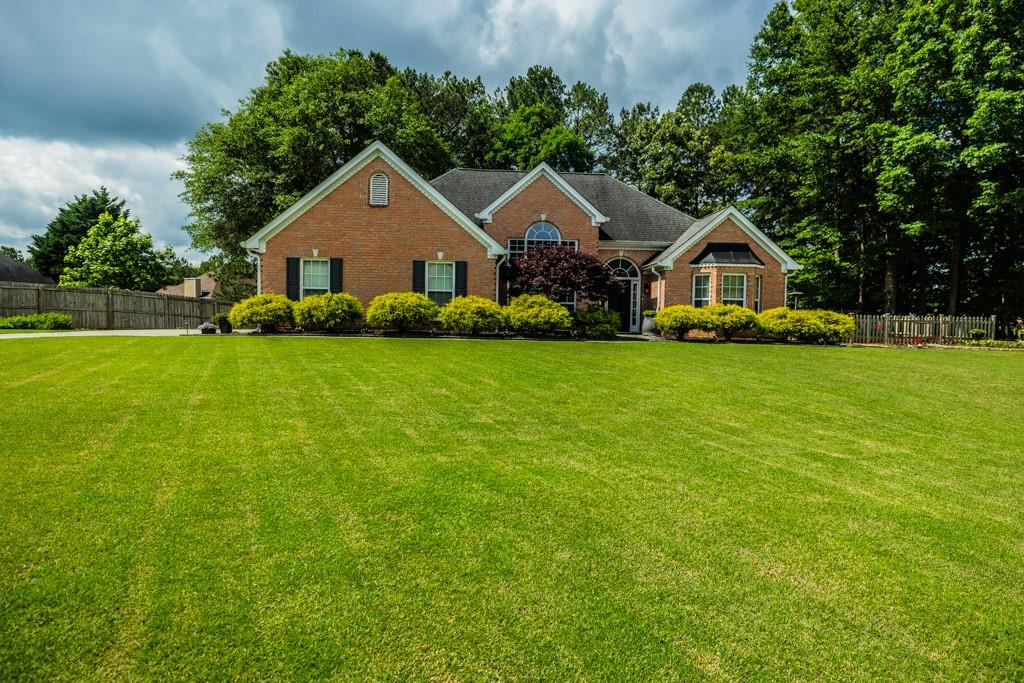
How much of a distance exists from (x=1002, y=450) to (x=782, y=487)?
317 centimetres

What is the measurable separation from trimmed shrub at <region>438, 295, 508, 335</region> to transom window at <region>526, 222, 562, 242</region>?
580cm

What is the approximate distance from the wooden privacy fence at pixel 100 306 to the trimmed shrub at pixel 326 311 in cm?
836

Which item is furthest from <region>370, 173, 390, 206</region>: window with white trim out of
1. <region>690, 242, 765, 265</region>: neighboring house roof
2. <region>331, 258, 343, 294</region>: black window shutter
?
<region>690, 242, 765, 265</region>: neighboring house roof

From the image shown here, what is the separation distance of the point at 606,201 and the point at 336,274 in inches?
509

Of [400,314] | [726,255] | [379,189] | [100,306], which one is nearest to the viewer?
[400,314]

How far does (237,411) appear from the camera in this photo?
21.0ft

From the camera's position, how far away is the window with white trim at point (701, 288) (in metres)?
22.1

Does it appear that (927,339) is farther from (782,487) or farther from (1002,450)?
(782,487)

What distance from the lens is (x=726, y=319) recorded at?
1917cm

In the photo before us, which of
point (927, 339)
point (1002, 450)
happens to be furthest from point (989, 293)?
→ point (1002, 450)

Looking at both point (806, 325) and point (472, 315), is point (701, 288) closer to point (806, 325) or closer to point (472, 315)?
point (806, 325)

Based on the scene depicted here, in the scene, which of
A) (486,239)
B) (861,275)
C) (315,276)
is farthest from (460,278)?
(861,275)

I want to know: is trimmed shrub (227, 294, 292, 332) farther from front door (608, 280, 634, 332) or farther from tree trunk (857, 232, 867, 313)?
tree trunk (857, 232, 867, 313)

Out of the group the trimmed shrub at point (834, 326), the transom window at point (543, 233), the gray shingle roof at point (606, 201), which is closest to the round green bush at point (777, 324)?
the trimmed shrub at point (834, 326)
